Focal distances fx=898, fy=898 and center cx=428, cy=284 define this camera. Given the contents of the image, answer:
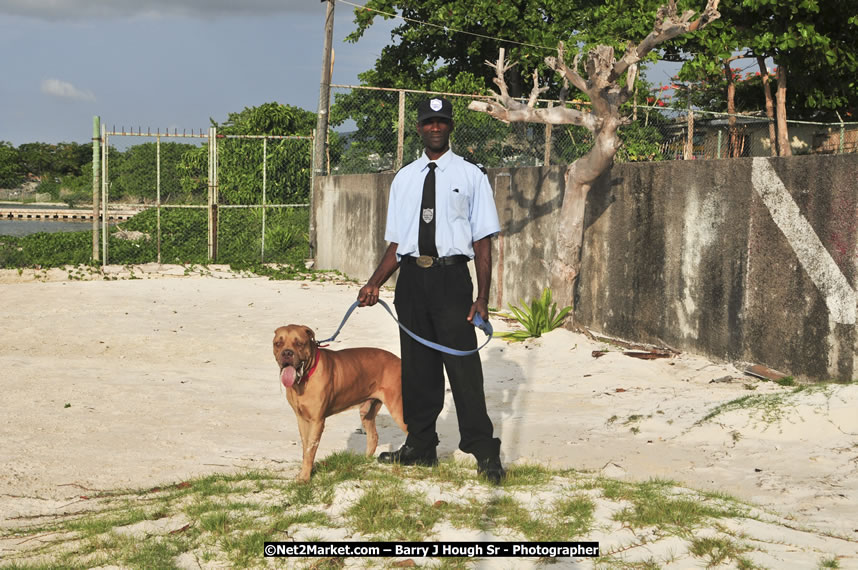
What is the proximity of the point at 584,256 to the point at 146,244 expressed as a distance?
1143 centimetres

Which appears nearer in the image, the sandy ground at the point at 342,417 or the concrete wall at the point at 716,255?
the sandy ground at the point at 342,417

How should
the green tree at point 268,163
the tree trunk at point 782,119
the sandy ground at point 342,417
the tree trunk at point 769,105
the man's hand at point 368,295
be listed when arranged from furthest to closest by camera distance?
the green tree at point 268,163 < the tree trunk at point 769,105 < the tree trunk at point 782,119 < the sandy ground at point 342,417 < the man's hand at point 368,295

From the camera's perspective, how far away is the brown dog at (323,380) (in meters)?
5.02

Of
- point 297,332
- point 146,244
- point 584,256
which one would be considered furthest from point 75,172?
point 297,332

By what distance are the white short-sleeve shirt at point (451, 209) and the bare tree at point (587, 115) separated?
18.2ft

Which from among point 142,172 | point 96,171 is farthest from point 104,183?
point 142,172

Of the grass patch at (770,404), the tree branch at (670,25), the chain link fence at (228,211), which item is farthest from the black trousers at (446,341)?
the chain link fence at (228,211)

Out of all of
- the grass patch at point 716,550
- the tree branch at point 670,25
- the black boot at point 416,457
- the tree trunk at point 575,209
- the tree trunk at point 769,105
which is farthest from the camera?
the tree trunk at point 769,105

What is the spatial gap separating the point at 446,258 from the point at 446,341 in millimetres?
479

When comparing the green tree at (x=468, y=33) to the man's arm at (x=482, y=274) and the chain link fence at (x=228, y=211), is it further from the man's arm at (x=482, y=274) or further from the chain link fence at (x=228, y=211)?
the man's arm at (x=482, y=274)

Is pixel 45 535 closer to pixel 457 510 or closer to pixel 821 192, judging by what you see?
pixel 457 510

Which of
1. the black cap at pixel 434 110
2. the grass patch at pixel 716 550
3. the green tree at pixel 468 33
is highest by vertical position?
the green tree at pixel 468 33

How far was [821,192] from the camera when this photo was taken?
829cm

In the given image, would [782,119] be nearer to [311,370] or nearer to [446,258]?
[446,258]
